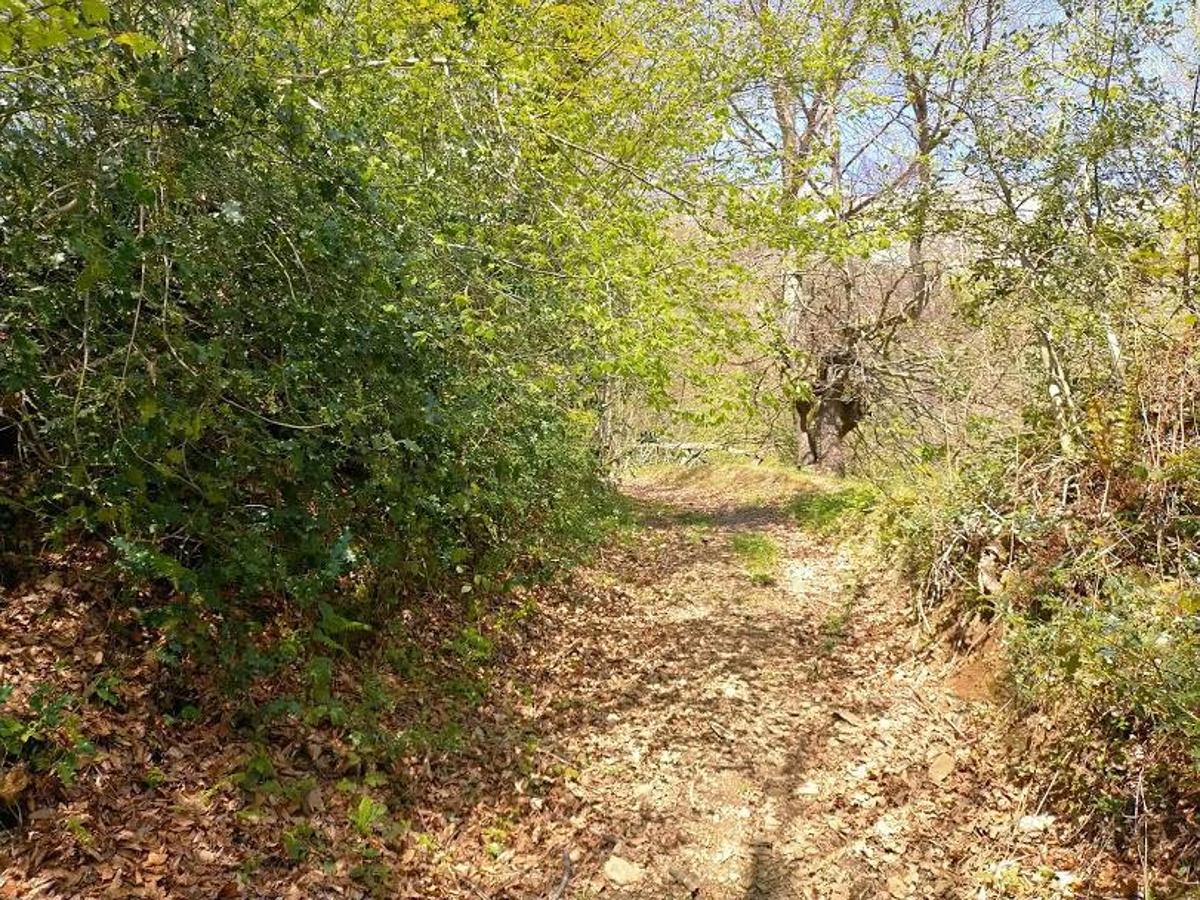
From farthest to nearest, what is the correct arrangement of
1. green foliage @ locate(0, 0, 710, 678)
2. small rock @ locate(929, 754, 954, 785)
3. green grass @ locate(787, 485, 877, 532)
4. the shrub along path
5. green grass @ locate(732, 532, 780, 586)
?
green grass @ locate(787, 485, 877, 532) < green grass @ locate(732, 532, 780, 586) < small rock @ locate(929, 754, 954, 785) < the shrub along path < green foliage @ locate(0, 0, 710, 678)

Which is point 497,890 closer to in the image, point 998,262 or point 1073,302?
point 1073,302

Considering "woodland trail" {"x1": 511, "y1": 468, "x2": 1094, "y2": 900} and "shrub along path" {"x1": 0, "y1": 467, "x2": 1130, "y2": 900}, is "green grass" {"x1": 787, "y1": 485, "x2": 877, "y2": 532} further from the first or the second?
"shrub along path" {"x1": 0, "y1": 467, "x2": 1130, "y2": 900}

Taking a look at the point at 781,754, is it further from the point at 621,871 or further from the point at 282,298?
the point at 282,298

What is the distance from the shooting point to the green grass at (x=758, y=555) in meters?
8.64

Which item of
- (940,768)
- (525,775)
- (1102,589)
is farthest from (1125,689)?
(525,775)

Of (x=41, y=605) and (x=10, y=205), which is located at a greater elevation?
(x=10, y=205)

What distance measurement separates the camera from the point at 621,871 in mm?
4156

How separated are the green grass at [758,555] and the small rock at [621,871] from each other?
454 cm

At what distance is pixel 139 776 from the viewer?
12.1 ft

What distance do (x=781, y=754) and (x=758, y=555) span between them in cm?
433

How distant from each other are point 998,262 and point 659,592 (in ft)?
14.5

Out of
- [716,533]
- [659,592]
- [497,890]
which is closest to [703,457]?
[716,533]

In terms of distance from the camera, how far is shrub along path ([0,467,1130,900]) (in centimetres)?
357

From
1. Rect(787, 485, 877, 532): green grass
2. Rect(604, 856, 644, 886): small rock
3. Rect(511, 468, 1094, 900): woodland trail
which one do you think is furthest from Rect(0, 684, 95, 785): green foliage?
Rect(787, 485, 877, 532): green grass
